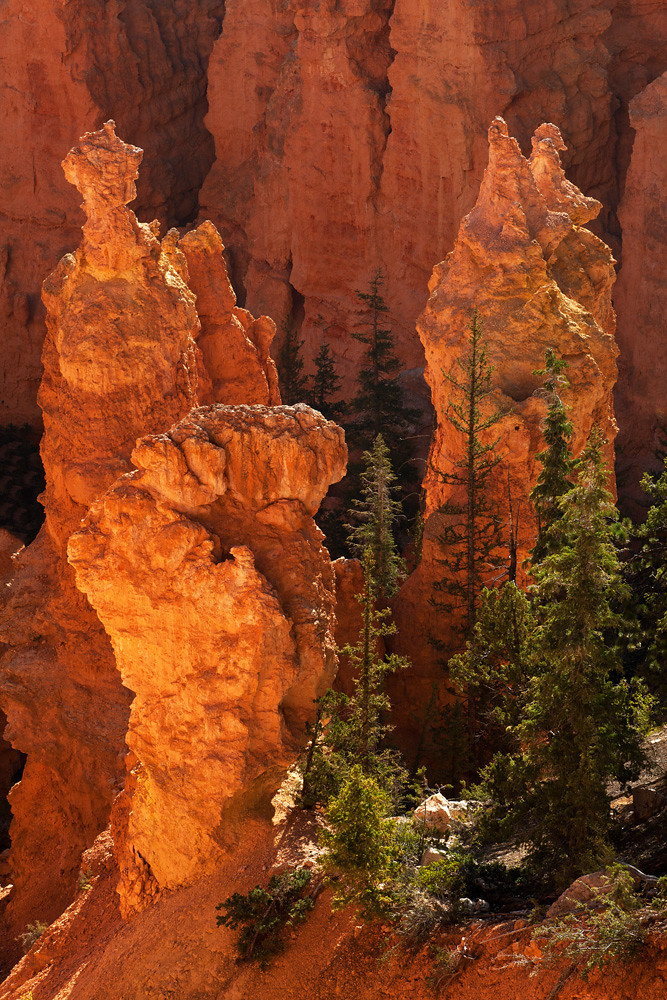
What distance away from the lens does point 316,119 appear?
33.3 meters

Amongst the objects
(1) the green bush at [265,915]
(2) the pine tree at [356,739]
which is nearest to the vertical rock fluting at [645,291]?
(2) the pine tree at [356,739]

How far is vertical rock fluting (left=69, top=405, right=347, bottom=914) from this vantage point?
39.7 ft

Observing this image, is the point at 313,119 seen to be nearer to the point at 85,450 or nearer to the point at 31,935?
the point at 85,450

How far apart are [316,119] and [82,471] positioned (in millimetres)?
19006

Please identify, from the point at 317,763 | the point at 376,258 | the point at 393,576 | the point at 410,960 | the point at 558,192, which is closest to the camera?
the point at 410,960

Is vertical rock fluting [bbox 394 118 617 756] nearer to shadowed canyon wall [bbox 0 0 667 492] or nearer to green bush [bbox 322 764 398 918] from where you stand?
green bush [bbox 322 764 398 918]

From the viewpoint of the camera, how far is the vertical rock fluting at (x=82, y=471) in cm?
1762

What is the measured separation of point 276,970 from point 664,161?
23.2 m

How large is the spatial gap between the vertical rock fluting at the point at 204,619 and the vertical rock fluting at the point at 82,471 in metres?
5.11

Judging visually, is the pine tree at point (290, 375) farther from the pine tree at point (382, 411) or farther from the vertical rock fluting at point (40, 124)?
the vertical rock fluting at point (40, 124)

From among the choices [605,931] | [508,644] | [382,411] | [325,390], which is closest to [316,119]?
[325,390]

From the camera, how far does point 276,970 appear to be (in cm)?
1103

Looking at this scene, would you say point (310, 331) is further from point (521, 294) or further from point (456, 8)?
point (521, 294)

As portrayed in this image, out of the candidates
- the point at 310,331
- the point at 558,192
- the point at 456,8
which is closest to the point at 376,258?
the point at 310,331
